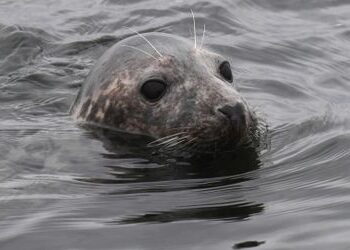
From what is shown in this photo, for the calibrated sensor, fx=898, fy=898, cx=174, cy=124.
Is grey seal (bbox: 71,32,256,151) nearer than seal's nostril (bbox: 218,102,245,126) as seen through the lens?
No

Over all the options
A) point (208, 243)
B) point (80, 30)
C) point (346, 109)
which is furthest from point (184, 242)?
point (80, 30)

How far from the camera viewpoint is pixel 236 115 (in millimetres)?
5395

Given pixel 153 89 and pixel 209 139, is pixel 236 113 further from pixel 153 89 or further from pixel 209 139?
pixel 153 89

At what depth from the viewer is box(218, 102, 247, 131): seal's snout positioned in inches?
212

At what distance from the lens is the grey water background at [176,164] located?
431cm

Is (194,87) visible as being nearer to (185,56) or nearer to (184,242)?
(185,56)

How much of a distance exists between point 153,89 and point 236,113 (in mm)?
820

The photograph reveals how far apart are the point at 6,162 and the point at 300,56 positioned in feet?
12.5

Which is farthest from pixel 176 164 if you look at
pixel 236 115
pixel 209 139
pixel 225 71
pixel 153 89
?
pixel 225 71

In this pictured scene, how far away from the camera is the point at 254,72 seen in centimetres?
816

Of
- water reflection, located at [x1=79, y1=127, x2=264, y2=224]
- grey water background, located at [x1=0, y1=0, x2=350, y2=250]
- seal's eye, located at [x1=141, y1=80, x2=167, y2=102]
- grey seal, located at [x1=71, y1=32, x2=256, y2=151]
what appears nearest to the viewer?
grey water background, located at [x1=0, y1=0, x2=350, y2=250]

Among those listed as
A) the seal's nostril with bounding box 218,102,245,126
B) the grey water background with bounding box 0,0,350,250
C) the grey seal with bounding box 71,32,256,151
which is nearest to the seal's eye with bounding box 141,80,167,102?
the grey seal with bounding box 71,32,256,151

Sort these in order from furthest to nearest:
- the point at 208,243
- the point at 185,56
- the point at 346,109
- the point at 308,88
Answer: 1. the point at 308,88
2. the point at 346,109
3. the point at 185,56
4. the point at 208,243

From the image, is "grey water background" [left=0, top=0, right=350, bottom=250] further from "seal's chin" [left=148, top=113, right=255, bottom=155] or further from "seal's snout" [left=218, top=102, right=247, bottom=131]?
"seal's snout" [left=218, top=102, right=247, bottom=131]
